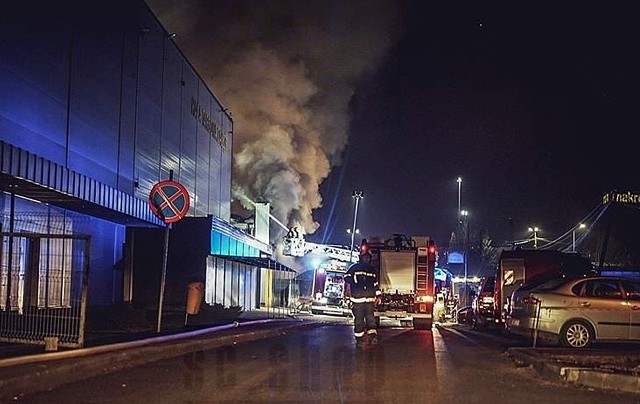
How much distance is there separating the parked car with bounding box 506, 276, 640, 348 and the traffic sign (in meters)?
7.30

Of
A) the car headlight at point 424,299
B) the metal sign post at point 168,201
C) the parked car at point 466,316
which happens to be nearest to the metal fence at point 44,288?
the metal sign post at point 168,201

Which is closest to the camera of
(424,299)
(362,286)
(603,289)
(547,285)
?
(603,289)

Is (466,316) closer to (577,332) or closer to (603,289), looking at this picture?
(603,289)

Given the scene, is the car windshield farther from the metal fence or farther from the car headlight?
the metal fence

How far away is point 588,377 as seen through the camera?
10320 mm

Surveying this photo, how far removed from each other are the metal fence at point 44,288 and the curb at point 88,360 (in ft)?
2.44

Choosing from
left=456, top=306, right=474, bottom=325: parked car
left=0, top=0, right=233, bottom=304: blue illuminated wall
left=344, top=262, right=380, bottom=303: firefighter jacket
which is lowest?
left=456, top=306, right=474, bottom=325: parked car

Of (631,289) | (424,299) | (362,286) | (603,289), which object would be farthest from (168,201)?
(424,299)

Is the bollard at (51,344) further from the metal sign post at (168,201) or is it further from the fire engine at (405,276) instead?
the fire engine at (405,276)

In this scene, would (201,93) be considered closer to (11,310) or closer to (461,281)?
(461,281)

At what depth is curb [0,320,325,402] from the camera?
9273mm

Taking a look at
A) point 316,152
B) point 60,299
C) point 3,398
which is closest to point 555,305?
point 60,299

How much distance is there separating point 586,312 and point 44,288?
10.2 m

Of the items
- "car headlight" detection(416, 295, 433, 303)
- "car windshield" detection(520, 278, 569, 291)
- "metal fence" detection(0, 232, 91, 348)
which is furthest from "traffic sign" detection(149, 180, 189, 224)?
"car headlight" detection(416, 295, 433, 303)
